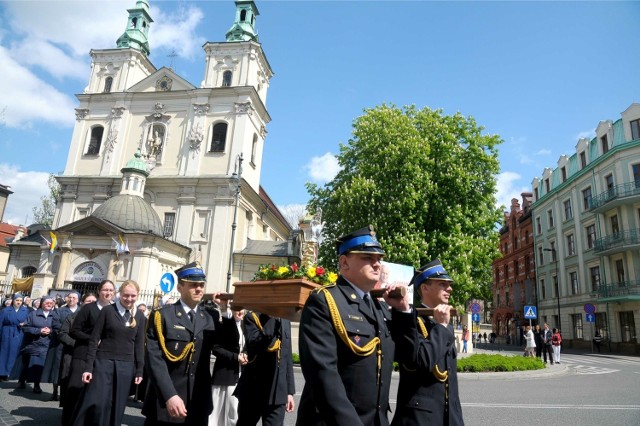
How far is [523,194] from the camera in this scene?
5438 cm

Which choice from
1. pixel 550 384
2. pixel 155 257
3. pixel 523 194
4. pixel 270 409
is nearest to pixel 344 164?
pixel 155 257

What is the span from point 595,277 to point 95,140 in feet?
149

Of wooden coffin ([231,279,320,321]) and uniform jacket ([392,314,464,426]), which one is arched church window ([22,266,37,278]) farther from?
uniform jacket ([392,314,464,426])

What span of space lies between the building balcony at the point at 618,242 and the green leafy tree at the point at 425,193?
12858mm

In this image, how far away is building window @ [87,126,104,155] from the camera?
39156mm

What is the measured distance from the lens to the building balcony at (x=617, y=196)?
101 ft

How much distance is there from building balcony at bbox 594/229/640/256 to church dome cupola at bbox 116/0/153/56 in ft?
148

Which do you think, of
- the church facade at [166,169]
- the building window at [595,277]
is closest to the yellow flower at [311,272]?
the church facade at [166,169]

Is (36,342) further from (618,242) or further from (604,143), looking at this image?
(604,143)

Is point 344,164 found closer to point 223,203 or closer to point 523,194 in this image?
point 223,203

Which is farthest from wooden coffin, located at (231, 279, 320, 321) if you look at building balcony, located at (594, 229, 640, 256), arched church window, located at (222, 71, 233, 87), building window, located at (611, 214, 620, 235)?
arched church window, located at (222, 71, 233, 87)

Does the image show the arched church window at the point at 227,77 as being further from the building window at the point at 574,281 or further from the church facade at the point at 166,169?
the building window at the point at 574,281

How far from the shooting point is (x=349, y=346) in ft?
9.08

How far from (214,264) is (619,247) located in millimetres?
30293
